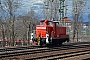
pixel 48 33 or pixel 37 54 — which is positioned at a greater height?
Answer: pixel 48 33

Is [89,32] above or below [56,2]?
below

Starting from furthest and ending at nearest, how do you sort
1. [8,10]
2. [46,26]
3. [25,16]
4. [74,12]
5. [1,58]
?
1. [25,16]
2. [74,12]
3. [8,10]
4. [46,26]
5. [1,58]

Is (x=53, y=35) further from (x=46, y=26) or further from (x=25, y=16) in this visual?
(x=25, y=16)

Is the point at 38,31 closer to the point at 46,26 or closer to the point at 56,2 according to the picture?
the point at 46,26

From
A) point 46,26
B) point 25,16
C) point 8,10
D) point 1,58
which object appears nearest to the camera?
point 1,58

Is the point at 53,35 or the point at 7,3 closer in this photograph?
the point at 53,35

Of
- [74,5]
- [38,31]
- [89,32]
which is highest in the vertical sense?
[74,5]

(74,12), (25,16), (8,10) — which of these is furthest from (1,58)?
(25,16)

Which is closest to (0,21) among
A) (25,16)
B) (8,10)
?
(8,10)

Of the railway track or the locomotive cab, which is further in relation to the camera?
the locomotive cab

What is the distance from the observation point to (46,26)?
25.0 metres

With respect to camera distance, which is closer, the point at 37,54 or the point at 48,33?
the point at 37,54

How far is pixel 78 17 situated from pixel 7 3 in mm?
18786

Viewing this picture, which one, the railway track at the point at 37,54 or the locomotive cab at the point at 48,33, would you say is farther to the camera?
the locomotive cab at the point at 48,33
